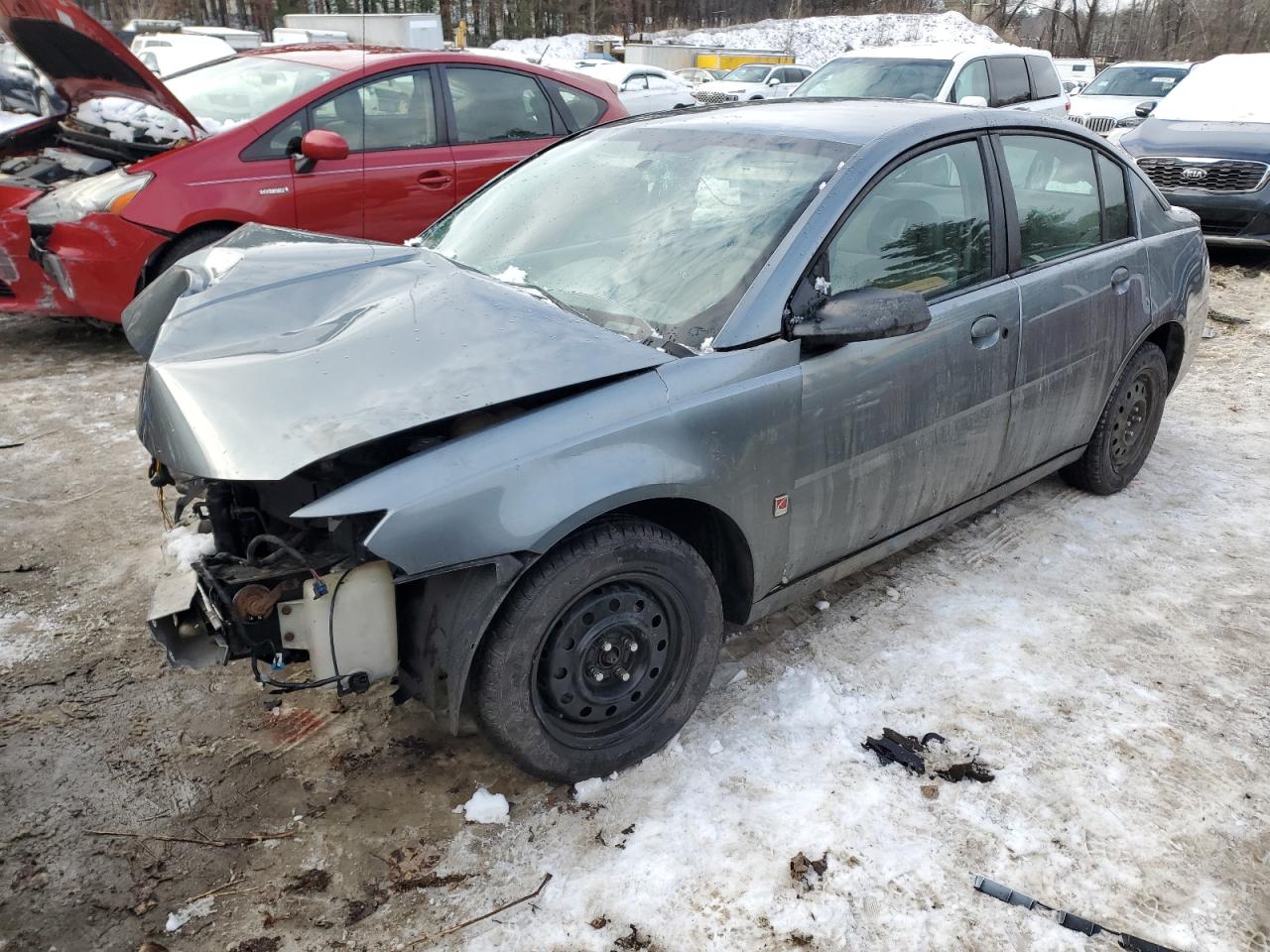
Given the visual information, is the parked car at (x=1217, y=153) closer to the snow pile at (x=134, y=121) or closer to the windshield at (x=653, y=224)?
the windshield at (x=653, y=224)

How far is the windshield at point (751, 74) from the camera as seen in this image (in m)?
25.6

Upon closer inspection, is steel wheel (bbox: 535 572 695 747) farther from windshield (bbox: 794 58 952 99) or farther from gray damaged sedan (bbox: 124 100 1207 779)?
windshield (bbox: 794 58 952 99)

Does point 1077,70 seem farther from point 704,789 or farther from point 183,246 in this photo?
point 704,789

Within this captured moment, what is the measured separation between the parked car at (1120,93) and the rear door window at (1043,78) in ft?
9.95

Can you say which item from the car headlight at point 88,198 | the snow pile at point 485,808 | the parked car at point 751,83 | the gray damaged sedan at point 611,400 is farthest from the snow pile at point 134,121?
the parked car at point 751,83

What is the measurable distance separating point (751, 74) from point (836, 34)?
82.9 feet

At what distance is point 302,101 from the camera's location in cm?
561

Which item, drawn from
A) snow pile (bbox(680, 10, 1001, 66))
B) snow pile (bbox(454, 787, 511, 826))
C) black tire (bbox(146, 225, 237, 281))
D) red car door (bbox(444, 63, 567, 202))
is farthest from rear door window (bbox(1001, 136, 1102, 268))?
snow pile (bbox(680, 10, 1001, 66))

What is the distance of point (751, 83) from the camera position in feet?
82.1

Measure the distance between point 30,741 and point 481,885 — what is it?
1.44m

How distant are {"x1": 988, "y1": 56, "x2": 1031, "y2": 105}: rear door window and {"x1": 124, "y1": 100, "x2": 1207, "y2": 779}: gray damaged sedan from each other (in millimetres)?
6987

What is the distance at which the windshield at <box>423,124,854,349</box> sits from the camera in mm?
2670

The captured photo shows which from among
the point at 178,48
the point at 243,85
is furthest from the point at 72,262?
the point at 178,48

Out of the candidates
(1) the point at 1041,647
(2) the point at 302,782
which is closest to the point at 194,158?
(2) the point at 302,782
